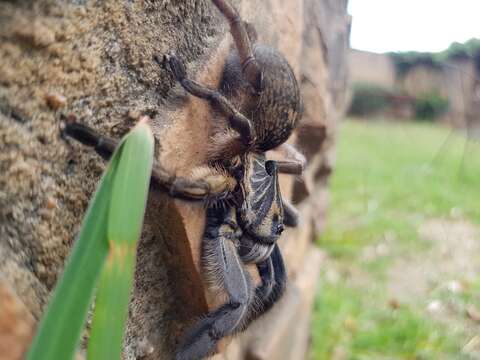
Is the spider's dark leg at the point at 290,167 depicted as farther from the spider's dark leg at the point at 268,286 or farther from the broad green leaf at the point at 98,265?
the broad green leaf at the point at 98,265

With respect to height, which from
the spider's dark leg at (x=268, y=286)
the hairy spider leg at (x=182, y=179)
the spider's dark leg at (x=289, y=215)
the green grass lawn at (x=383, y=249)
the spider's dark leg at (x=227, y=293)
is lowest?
the green grass lawn at (x=383, y=249)

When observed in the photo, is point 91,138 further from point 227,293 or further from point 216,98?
point 227,293

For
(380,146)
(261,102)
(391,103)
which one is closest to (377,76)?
(391,103)

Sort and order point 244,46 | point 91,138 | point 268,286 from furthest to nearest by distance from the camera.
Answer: point 268,286
point 244,46
point 91,138

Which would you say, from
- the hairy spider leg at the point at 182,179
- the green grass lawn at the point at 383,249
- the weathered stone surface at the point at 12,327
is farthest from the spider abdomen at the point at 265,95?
the green grass lawn at the point at 383,249

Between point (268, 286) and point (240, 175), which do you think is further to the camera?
point (268, 286)

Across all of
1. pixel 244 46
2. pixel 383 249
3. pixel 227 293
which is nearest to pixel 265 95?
pixel 244 46

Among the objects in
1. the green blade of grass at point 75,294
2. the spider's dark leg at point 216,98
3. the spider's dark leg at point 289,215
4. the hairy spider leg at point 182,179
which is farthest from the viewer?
the spider's dark leg at point 289,215
